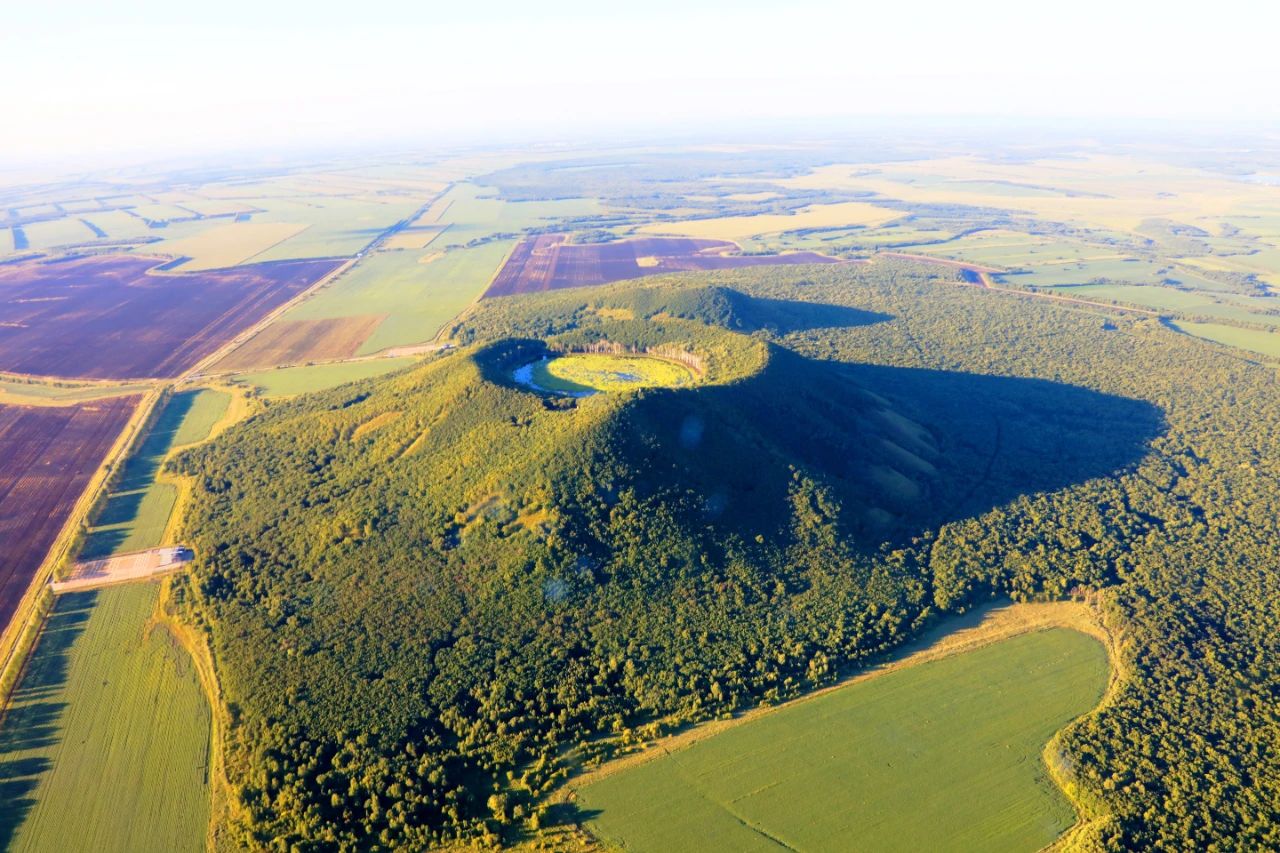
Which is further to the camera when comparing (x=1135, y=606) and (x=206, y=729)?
(x=1135, y=606)

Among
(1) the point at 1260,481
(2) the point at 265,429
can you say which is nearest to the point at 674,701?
(2) the point at 265,429

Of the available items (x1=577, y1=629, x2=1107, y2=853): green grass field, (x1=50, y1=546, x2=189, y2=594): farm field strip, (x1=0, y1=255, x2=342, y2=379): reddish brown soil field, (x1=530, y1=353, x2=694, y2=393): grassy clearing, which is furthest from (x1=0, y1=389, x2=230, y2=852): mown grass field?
(x1=0, y1=255, x2=342, y2=379): reddish brown soil field

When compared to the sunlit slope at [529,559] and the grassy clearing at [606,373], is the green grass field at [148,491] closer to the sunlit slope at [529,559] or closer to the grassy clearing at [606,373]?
the sunlit slope at [529,559]

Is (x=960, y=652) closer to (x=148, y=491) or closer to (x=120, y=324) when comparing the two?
(x=148, y=491)

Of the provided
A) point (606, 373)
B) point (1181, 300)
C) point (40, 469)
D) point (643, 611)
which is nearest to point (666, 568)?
point (643, 611)

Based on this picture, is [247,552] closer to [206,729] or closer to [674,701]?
[206,729]
